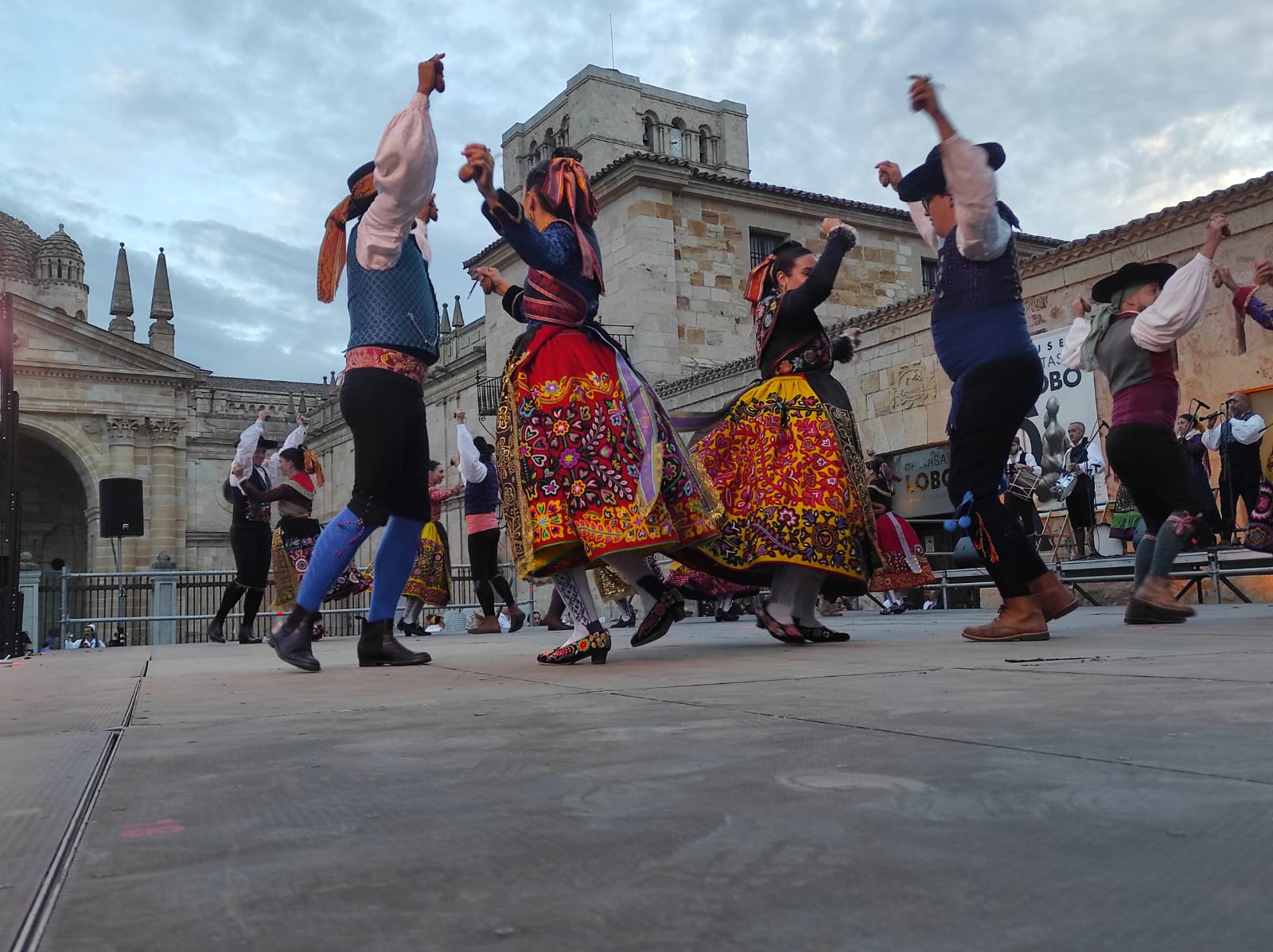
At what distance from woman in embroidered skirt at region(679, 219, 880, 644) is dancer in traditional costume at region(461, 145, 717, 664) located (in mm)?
358

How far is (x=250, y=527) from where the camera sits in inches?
410

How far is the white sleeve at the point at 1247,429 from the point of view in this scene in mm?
9625

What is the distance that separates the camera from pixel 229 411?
47812mm

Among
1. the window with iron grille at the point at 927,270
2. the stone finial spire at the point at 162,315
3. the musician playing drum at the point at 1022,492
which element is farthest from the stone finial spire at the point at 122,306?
the musician playing drum at the point at 1022,492

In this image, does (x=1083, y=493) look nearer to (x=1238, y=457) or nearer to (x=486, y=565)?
(x=1238, y=457)

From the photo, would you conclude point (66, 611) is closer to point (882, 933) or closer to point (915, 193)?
point (915, 193)

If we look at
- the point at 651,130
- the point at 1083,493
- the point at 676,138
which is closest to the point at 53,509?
the point at 651,130

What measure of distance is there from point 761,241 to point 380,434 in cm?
2116

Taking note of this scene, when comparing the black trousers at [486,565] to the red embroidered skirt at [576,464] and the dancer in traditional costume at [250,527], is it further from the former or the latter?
the red embroidered skirt at [576,464]

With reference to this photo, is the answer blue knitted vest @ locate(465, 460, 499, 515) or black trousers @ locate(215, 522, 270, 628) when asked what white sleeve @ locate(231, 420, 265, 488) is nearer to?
black trousers @ locate(215, 522, 270, 628)

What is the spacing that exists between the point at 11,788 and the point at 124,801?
0.31 meters

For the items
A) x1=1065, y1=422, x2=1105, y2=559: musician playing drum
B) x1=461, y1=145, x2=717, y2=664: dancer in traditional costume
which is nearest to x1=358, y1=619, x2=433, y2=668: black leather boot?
x1=461, y1=145, x2=717, y2=664: dancer in traditional costume

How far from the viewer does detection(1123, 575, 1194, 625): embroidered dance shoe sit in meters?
5.44

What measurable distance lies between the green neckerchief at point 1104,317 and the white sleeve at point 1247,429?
15.7ft
